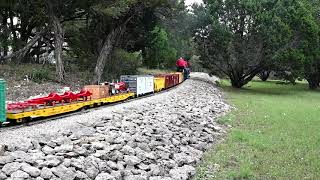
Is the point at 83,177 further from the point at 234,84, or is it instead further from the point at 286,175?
the point at 234,84

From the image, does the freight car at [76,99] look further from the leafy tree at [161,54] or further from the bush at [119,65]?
the leafy tree at [161,54]

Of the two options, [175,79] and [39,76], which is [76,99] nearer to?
[39,76]

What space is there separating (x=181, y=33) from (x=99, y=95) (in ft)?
85.2

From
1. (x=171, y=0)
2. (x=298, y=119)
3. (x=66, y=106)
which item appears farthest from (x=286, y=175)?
(x=171, y=0)

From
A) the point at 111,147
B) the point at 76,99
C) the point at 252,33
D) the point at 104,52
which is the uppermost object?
the point at 252,33

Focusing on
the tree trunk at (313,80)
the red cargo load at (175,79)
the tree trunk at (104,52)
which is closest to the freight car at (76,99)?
the red cargo load at (175,79)

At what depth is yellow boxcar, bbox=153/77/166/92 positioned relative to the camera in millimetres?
30728

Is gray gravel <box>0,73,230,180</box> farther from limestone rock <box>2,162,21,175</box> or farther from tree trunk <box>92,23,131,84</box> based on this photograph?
tree trunk <box>92,23,131,84</box>

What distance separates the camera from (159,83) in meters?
31.8

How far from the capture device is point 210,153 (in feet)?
47.7

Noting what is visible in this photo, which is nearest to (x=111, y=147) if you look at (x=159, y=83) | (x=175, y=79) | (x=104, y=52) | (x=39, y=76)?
(x=159, y=83)

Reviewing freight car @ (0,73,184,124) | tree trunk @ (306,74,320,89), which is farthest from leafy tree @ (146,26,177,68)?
freight car @ (0,73,184,124)

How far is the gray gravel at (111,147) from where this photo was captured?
9602mm

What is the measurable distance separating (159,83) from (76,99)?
13182 millimetres
